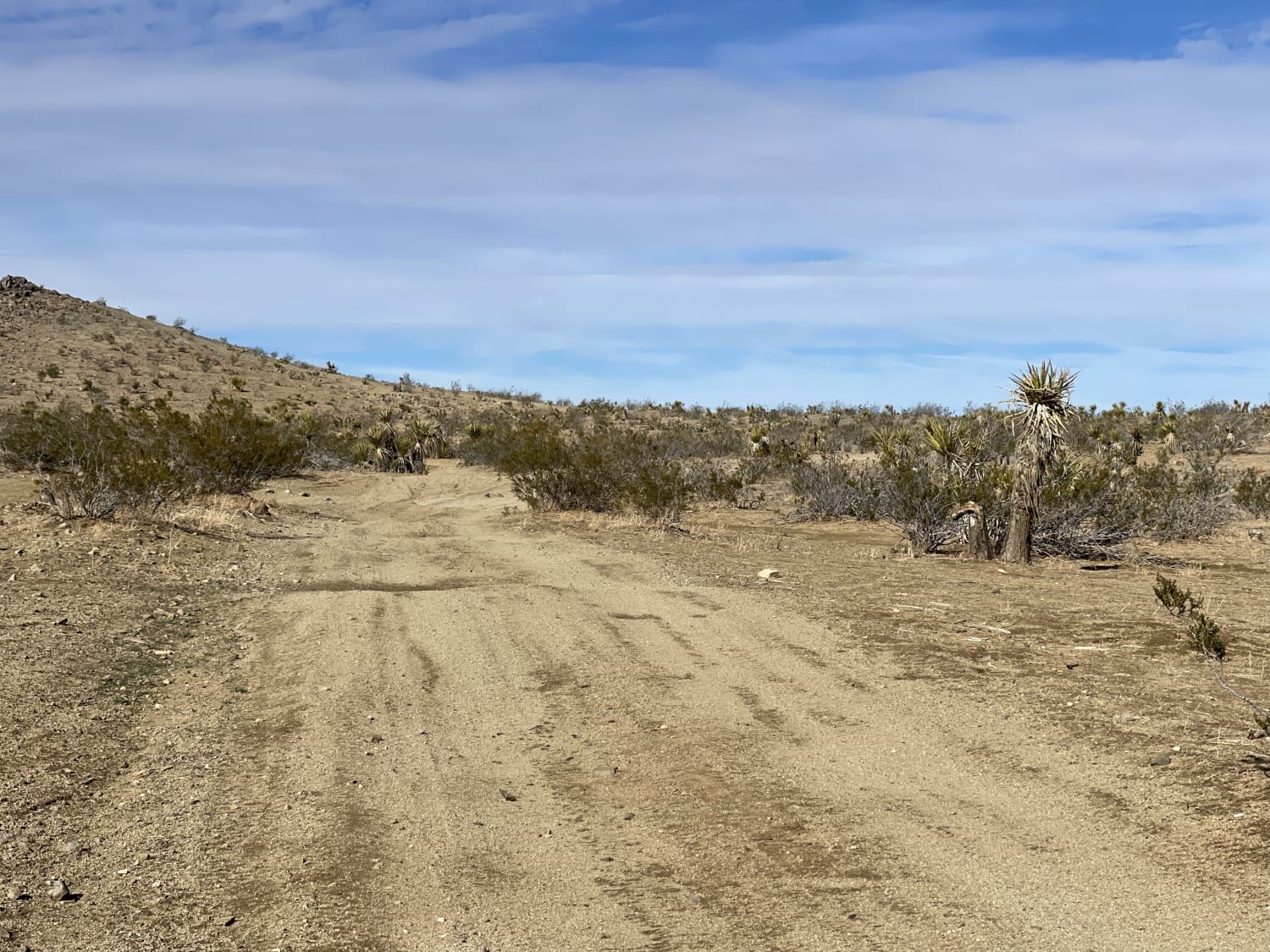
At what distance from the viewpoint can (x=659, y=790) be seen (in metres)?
6.86

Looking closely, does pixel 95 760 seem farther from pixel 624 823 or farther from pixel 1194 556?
pixel 1194 556

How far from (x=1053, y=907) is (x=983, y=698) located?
383 centimetres

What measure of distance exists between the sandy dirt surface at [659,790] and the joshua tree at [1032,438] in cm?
558

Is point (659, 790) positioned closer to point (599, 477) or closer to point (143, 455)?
point (143, 455)

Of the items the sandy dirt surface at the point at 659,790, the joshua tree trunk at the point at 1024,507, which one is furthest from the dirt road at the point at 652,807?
the joshua tree trunk at the point at 1024,507

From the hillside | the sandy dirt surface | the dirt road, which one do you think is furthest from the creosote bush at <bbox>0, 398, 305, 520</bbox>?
the hillside

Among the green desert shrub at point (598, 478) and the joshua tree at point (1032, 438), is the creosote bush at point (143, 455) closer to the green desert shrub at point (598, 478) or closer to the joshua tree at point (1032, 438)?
the green desert shrub at point (598, 478)

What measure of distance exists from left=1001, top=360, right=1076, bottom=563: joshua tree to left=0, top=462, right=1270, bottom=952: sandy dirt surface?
18.3 feet

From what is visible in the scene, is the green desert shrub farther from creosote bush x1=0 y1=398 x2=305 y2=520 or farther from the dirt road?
the dirt road

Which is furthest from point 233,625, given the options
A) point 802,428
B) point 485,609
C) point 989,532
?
point 802,428

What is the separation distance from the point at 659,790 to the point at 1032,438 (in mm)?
12908

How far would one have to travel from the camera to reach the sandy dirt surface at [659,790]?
16.6 feet

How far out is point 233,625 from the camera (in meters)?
11.8

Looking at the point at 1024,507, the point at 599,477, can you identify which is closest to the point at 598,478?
the point at 599,477
